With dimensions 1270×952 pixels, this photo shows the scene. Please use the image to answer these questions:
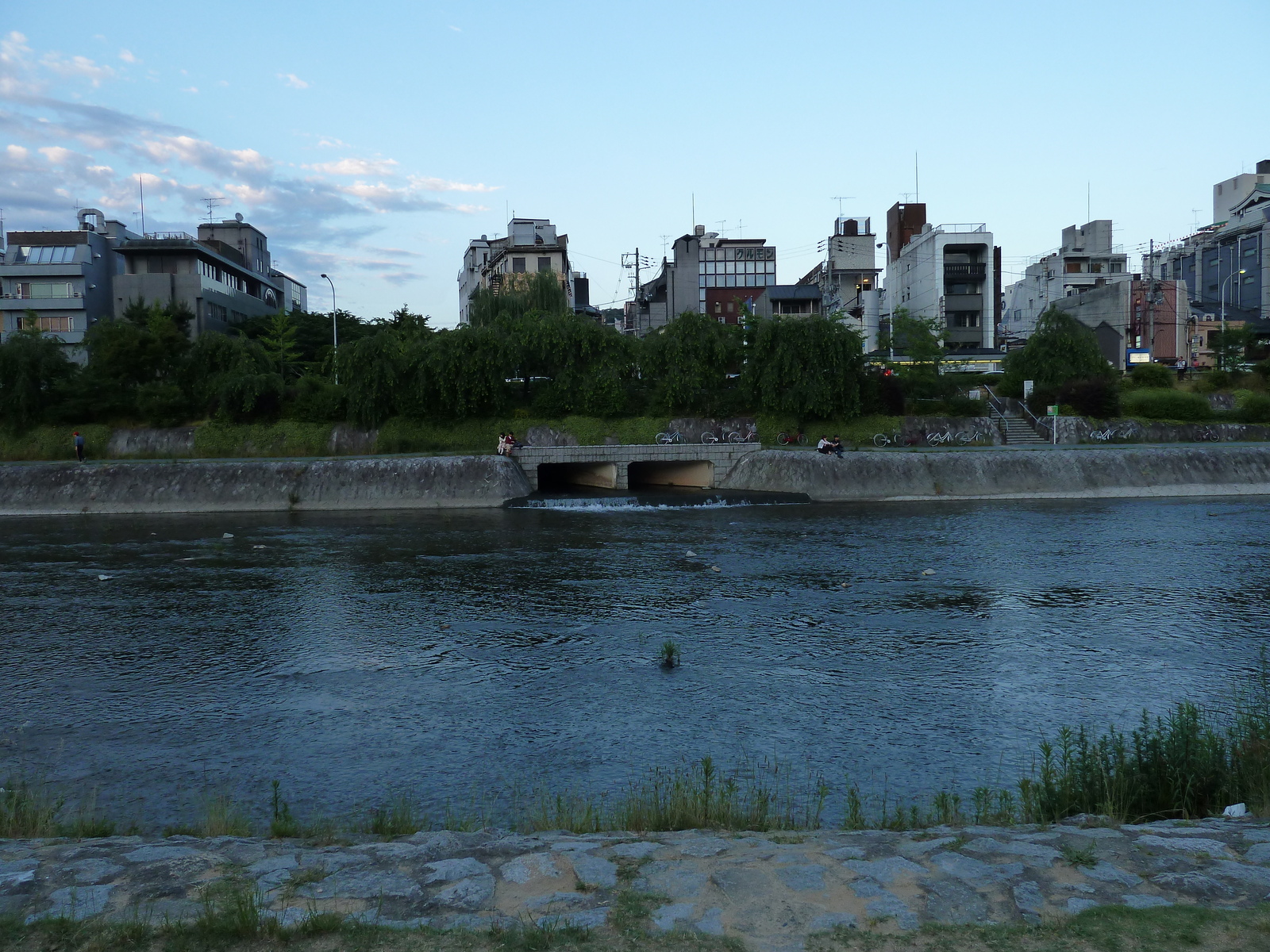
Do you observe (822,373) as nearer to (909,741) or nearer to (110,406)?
(110,406)

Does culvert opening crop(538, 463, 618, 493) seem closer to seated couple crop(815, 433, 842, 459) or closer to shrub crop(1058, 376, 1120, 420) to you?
seated couple crop(815, 433, 842, 459)

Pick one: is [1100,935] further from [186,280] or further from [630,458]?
[186,280]

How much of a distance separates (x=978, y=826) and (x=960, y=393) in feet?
204

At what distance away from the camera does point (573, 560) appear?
99.5ft

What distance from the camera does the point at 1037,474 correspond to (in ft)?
156

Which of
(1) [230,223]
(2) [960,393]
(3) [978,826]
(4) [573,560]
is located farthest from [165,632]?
(1) [230,223]

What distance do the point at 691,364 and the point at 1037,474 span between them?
22.7 meters

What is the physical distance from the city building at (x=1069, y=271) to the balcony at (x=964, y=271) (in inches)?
917

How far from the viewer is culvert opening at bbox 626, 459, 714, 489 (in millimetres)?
55938

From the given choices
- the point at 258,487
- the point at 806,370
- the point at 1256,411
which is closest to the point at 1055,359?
the point at 1256,411

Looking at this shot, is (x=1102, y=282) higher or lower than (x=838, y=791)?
higher

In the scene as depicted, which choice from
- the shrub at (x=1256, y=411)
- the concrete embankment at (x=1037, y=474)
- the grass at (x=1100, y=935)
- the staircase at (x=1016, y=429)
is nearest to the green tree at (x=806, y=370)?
the staircase at (x=1016, y=429)

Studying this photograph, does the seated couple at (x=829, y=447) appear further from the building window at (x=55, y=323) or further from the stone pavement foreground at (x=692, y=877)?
the building window at (x=55, y=323)

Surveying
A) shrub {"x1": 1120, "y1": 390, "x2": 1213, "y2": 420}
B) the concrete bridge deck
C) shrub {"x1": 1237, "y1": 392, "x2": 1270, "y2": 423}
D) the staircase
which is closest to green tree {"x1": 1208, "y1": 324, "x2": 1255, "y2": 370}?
shrub {"x1": 1237, "y1": 392, "x2": 1270, "y2": 423}
